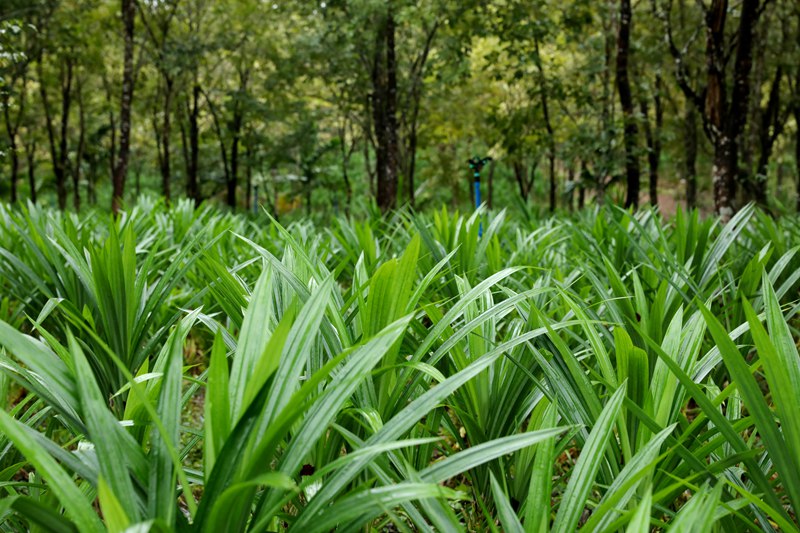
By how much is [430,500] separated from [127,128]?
28.6 feet

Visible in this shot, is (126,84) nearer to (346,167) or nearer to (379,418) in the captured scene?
(379,418)

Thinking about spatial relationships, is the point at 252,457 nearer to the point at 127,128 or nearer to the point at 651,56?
the point at 127,128

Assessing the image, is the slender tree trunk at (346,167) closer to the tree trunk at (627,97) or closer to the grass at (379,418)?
the tree trunk at (627,97)

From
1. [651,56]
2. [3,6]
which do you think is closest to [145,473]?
[651,56]

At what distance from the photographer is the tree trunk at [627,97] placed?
629cm

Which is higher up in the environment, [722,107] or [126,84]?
[126,84]

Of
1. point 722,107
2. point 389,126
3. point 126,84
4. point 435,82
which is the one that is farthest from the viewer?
point 435,82

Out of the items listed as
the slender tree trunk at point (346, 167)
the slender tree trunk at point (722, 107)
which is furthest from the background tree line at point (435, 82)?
the slender tree trunk at point (346, 167)

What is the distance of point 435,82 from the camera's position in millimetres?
13406

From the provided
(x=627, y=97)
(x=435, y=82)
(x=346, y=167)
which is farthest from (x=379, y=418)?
(x=346, y=167)

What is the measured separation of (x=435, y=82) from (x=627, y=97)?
7.37 m

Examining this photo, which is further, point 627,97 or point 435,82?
point 435,82

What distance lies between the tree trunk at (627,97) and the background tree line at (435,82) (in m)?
0.02

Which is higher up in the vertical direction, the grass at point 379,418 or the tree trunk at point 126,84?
the tree trunk at point 126,84
